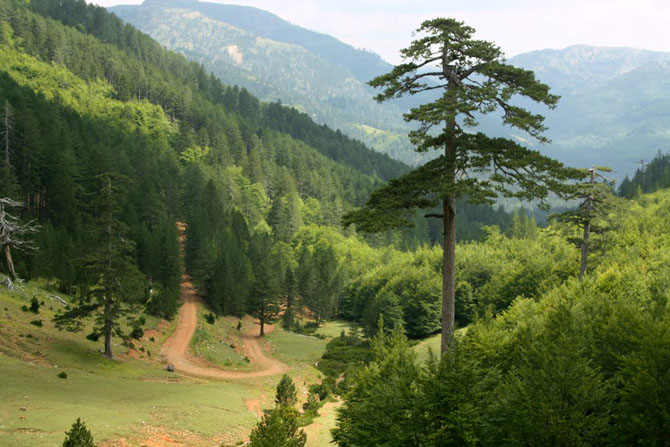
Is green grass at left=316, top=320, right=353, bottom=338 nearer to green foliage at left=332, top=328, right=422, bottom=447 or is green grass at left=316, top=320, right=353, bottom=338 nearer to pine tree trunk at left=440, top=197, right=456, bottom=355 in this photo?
green foliage at left=332, top=328, right=422, bottom=447

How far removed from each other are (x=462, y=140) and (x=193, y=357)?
46.2 m

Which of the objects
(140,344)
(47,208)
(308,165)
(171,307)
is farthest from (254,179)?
(140,344)

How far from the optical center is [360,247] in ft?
424

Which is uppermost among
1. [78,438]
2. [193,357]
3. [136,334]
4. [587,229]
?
[587,229]

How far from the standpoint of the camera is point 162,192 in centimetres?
10181

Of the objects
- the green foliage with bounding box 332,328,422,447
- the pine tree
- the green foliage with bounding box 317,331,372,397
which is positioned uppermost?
the green foliage with bounding box 332,328,422,447

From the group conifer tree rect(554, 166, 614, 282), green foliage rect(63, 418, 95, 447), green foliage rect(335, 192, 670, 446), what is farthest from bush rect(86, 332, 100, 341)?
conifer tree rect(554, 166, 614, 282)

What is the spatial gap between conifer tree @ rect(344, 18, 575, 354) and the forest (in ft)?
0.27

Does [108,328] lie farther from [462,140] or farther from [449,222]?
[462,140]

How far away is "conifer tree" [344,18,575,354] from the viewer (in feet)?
54.0

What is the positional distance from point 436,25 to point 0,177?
66.5 meters

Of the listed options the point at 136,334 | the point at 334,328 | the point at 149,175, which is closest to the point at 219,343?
the point at 136,334

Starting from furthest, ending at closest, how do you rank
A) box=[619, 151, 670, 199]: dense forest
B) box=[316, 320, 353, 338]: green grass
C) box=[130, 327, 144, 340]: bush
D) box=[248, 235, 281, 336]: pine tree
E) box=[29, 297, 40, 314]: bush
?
box=[619, 151, 670, 199]: dense forest < box=[316, 320, 353, 338]: green grass < box=[248, 235, 281, 336]: pine tree < box=[130, 327, 144, 340]: bush < box=[29, 297, 40, 314]: bush

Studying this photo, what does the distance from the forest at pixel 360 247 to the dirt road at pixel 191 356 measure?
292cm
